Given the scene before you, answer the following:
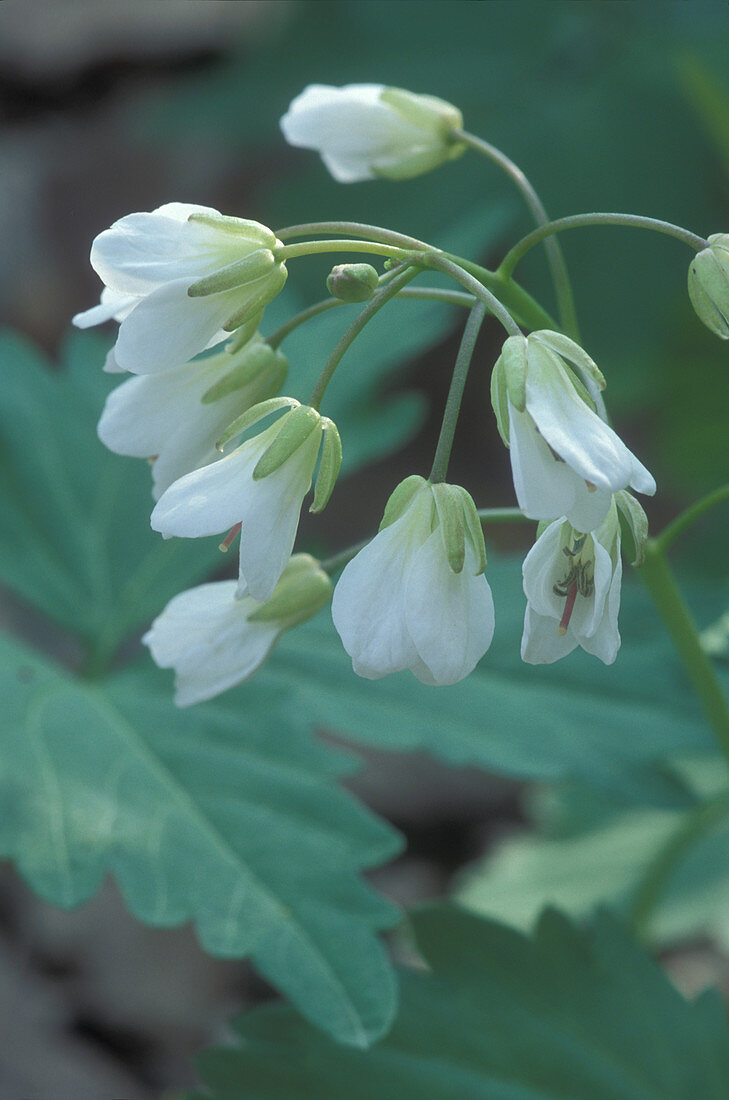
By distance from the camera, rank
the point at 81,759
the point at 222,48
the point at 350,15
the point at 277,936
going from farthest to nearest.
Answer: the point at 222,48, the point at 350,15, the point at 81,759, the point at 277,936

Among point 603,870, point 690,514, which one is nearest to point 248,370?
point 690,514

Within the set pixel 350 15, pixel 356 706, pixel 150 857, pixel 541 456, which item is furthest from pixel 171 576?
pixel 350 15

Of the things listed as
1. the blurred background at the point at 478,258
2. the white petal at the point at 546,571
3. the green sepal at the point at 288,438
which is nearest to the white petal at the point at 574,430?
the white petal at the point at 546,571

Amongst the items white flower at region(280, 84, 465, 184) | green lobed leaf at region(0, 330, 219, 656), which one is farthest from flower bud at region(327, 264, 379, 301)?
green lobed leaf at region(0, 330, 219, 656)

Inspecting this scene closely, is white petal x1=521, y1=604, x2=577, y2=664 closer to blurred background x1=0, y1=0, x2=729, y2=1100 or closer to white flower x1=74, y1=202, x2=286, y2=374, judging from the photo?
white flower x1=74, y1=202, x2=286, y2=374

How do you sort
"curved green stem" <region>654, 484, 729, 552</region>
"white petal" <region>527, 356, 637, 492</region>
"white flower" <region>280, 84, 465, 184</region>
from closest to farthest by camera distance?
"white petal" <region>527, 356, 637, 492</region>
"curved green stem" <region>654, 484, 729, 552</region>
"white flower" <region>280, 84, 465, 184</region>

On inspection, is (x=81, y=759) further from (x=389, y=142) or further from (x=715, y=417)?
(x=715, y=417)

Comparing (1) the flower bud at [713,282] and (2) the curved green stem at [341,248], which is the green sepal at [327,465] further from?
(1) the flower bud at [713,282]

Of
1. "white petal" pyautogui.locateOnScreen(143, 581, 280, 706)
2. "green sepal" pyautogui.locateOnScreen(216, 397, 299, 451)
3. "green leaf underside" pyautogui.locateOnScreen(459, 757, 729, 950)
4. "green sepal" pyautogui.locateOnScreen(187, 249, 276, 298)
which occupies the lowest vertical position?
"green leaf underside" pyautogui.locateOnScreen(459, 757, 729, 950)
